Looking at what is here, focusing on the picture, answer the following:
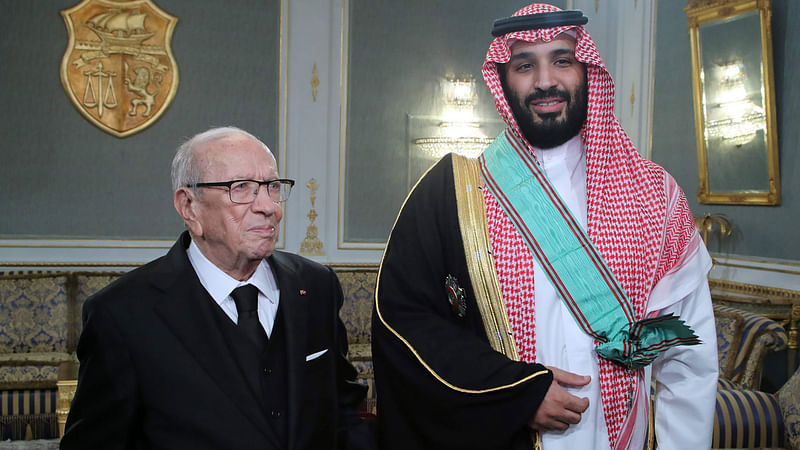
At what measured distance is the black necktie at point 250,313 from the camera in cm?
148

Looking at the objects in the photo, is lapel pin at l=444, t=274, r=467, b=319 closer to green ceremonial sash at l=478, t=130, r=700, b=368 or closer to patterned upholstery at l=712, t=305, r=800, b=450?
green ceremonial sash at l=478, t=130, r=700, b=368

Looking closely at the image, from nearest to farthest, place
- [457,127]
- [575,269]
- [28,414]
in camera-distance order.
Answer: [575,269] → [28,414] → [457,127]

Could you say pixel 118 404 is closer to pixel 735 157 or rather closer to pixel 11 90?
pixel 735 157

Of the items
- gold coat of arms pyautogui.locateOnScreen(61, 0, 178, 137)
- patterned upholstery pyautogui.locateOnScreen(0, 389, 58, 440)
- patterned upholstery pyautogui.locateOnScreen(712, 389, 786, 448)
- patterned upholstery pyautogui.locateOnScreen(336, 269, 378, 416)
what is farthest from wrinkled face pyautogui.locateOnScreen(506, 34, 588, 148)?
gold coat of arms pyautogui.locateOnScreen(61, 0, 178, 137)

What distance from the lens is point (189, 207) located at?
59.2 inches

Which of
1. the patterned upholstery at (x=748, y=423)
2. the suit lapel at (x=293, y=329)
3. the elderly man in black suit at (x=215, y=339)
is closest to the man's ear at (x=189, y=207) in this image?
the elderly man in black suit at (x=215, y=339)

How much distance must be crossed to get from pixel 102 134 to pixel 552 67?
4218 mm

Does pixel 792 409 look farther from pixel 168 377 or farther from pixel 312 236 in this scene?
pixel 312 236

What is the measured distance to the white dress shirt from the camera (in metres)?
1.50

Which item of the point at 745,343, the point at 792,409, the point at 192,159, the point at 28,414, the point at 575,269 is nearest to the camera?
the point at 192,159

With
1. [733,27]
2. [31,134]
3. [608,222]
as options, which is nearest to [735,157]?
[733,27]

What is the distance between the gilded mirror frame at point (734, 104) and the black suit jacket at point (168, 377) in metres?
3.45

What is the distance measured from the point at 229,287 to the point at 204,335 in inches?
4.8

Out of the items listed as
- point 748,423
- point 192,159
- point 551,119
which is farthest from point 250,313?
point 748,423
